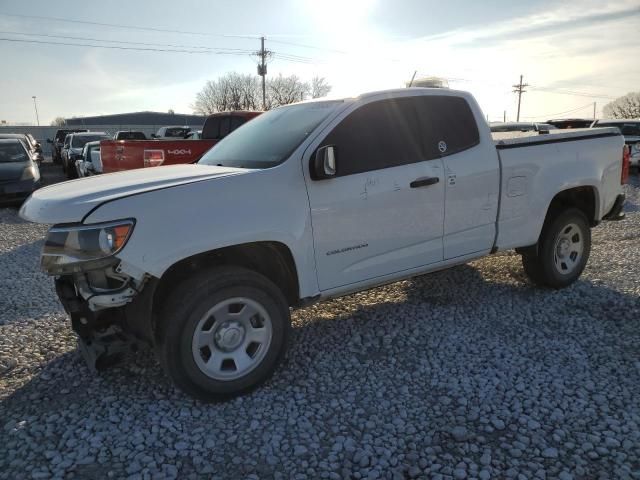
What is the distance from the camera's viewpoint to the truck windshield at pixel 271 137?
365 centimetres

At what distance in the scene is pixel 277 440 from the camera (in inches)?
114

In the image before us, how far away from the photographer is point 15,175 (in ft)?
38.1

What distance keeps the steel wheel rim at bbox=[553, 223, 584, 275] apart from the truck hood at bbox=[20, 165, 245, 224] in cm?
351

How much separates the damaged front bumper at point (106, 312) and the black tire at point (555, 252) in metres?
3.79

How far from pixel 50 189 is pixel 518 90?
74.6 meters

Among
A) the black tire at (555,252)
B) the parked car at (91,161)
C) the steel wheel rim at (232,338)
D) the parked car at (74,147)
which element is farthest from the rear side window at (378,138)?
the parked car at (74,147)

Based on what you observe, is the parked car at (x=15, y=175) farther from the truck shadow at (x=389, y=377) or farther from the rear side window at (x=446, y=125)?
the rear side window at (x=446, y=125)

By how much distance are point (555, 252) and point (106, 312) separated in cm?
426

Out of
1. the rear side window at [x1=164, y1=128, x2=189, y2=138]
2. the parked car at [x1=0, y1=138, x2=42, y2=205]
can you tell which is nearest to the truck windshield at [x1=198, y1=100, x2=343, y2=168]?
the parked car at [x1=0, y1=138, x2=42, y2=205]

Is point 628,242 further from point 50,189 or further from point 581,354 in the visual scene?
point 50,189

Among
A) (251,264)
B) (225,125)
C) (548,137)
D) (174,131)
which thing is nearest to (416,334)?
(251,264)

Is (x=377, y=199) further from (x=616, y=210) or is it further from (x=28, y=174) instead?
(x=28, y=174)

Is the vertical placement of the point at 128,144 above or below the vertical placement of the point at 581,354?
above

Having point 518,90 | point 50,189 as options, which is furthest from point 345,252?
point 518,90
